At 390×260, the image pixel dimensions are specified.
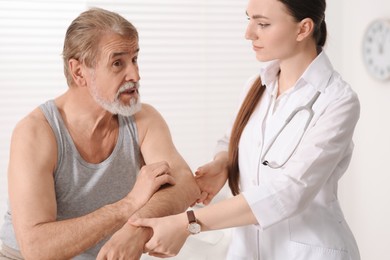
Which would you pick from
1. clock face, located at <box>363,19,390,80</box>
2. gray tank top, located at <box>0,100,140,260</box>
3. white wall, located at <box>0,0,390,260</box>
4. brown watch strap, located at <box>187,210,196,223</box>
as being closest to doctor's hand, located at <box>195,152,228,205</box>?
gray tank top, located at <box>0,100,140,260</box>

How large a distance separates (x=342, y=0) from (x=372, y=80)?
0.60 meters

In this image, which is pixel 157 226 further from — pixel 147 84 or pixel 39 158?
pixel 147 84

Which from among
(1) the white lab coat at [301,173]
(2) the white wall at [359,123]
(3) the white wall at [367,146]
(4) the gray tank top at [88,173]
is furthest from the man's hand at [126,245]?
(3) the white wall at [367,146]

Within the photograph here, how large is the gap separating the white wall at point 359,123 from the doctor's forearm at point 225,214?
2.47m

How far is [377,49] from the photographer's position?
3.96 meters

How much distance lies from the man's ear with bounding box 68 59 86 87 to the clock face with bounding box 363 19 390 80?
2395mm

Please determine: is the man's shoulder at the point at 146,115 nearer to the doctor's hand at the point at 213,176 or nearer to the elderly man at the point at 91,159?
the elderly man at the point at 91,159

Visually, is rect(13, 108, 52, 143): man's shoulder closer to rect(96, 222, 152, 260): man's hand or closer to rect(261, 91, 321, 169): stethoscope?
rect(96, 222, 152, 260): man's hand

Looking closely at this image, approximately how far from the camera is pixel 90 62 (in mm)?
2025

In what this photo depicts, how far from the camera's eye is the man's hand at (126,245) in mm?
1561

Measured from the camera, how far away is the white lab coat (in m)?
1.61

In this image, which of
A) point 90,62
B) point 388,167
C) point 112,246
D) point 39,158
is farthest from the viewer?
point 388,167

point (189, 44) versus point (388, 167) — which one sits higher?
point (189, 44)

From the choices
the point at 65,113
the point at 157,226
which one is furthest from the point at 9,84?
the point at 157,226
